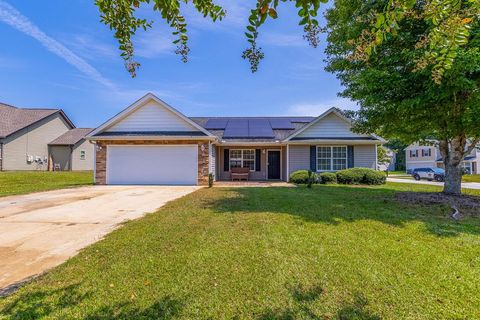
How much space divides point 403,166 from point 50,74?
191ft

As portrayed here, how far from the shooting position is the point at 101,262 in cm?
367

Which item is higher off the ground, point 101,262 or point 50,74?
point 50,74

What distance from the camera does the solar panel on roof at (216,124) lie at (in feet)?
66.1

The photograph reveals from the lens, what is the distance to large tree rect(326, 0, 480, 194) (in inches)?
271

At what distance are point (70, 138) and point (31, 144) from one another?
3347 mm

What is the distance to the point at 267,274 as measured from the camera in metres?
3.28

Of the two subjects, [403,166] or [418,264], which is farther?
[403,166]

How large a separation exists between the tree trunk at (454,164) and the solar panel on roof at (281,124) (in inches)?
461

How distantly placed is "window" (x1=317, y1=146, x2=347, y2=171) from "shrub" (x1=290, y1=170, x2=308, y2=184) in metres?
1.78

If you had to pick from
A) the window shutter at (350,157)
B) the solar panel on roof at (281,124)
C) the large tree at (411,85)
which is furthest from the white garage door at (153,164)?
the window shutter at (350,157)

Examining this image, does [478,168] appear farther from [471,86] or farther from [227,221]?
[227,221]

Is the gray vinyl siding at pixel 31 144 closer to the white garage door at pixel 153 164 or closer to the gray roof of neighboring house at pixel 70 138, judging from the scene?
the gray roof of neighboring house at pixel 70 138

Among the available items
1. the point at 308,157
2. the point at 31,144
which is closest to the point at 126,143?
the point at 308,157

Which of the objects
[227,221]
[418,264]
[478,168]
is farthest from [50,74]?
[478,168]
